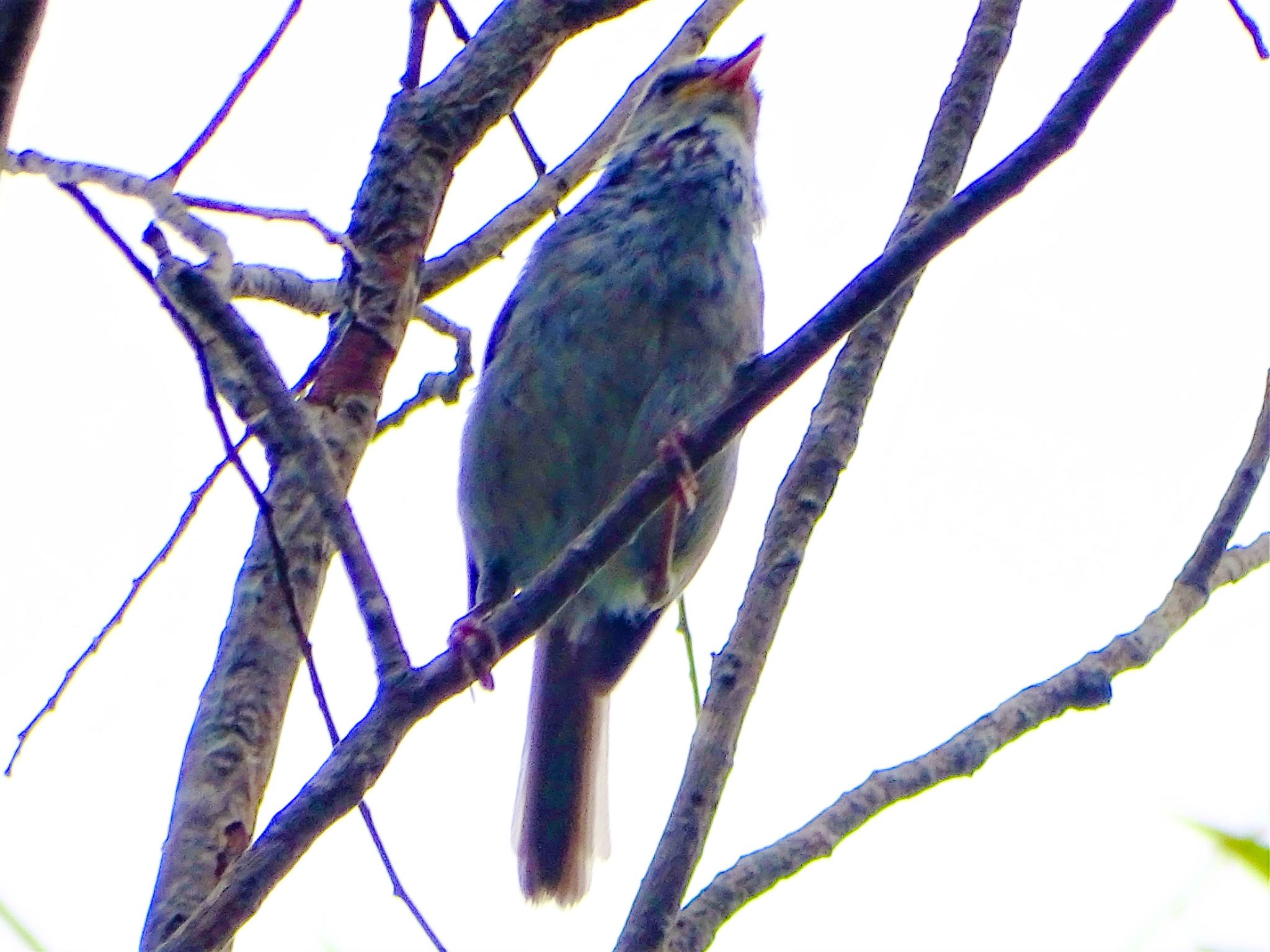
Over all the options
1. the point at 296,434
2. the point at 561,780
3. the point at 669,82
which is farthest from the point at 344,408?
the point at 669,82

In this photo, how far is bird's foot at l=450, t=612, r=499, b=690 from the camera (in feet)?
6.38

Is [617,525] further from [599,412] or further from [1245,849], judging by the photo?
[599,412]

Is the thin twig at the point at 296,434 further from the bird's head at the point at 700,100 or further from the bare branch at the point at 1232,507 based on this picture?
the bird's head at the point at 700,100

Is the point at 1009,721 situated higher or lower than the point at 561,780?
lower

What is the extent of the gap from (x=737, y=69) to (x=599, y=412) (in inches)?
60.6

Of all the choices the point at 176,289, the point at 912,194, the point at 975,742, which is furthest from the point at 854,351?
the point at 176,289

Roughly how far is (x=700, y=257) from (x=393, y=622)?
6.89 ft

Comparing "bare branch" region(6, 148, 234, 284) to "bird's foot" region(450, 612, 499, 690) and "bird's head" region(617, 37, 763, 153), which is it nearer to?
"bird's foot" region(450, 612, 499, 690)

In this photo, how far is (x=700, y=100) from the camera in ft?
15.4

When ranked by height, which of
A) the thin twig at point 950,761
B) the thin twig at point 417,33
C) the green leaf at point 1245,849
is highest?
the thin twig at point 417,33

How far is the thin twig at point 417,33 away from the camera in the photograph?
3.07m

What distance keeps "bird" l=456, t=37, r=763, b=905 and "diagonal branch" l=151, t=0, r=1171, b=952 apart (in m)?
1.34

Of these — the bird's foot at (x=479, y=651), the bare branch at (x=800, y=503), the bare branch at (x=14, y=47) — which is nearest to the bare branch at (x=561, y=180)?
the bare branch at (x=800, y=503)

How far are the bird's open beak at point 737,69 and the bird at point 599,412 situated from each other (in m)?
0.27
